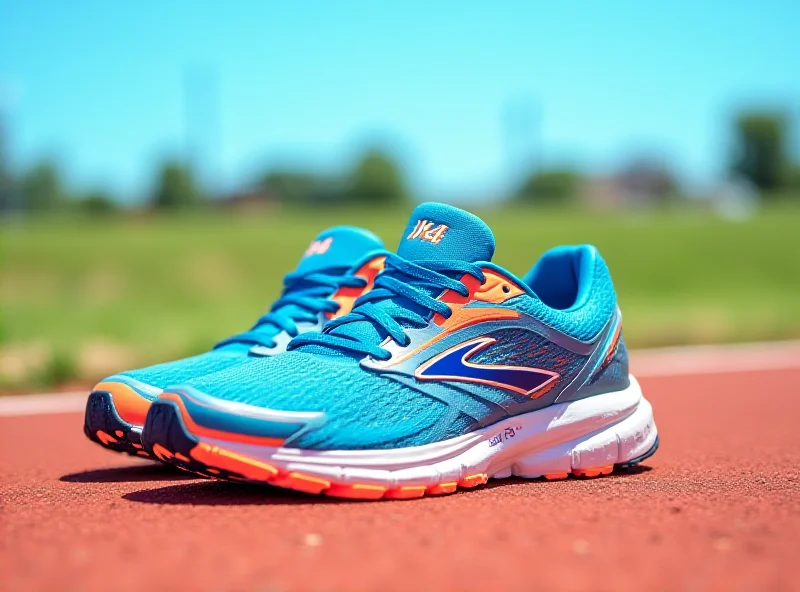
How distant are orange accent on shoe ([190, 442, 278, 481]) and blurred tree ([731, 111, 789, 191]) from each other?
3947 inches

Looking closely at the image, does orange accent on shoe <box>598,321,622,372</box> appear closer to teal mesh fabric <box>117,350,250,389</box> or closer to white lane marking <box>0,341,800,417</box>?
teal mesh fabric <box>117,350,250,389</box>

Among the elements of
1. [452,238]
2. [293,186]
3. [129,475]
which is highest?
[452,238]

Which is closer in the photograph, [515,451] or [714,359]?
[515,451]

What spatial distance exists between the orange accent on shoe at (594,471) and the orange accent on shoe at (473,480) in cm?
38

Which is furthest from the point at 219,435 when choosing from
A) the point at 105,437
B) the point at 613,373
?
the point at 613,373

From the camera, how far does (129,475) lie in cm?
313

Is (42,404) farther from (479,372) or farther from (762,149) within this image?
(762,149)

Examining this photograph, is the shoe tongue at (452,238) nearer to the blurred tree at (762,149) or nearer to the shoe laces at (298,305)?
the shoe laces at (298,305)

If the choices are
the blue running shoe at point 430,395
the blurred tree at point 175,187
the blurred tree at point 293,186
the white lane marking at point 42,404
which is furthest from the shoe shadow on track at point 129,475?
the blurred tree at point 293,186

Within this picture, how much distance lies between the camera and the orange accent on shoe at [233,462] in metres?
2.12

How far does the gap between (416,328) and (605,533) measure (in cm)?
89

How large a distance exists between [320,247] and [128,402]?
3.49ft

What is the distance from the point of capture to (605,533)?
6.08 ft

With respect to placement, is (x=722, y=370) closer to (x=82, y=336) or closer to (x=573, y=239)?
(x=82, y=336)
